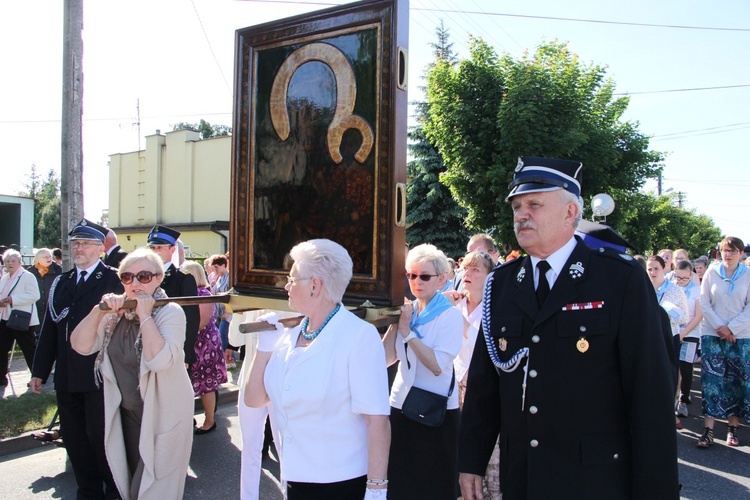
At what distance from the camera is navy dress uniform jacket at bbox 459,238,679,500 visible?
6.12 feet

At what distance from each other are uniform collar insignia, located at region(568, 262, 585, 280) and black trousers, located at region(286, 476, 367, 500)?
119cm

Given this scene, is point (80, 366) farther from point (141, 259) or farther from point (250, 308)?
point (250, 308)

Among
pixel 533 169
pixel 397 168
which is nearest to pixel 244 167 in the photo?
pixel 397 168

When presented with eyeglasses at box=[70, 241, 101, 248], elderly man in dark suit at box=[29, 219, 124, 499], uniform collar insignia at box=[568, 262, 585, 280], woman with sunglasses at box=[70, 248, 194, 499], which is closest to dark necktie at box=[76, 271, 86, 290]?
elderly man in dark suit at box=[29, 219, 124, 499]

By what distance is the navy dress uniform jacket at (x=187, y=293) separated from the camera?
4.64 meters

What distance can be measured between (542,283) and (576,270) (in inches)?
5.5

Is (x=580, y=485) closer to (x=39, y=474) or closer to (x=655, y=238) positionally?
(x=39, y=474)

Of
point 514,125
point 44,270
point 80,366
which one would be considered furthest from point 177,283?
point 514,125

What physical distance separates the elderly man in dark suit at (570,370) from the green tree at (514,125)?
42.8ft

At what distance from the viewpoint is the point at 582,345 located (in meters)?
1.97

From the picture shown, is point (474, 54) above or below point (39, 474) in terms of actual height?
above

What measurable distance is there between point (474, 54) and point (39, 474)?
15.2 m

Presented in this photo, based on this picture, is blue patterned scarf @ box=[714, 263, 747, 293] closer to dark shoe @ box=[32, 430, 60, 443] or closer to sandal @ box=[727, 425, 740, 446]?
sandal @ box=[727, 425, 740, 446]

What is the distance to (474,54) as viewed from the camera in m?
16.6
